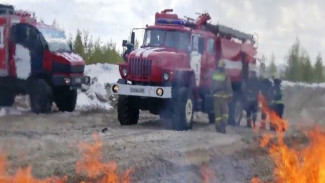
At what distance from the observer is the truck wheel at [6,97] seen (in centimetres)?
2159

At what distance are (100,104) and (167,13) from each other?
20.4ft

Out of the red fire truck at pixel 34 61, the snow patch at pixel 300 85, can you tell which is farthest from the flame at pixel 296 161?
the snow patch at pixel 300 85

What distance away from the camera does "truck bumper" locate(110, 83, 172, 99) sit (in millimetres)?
16578

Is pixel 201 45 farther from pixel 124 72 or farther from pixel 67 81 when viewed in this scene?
pixel 67 81

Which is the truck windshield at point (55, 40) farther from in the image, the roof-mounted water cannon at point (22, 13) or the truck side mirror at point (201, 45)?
the truck side mirror at point (201, 45)

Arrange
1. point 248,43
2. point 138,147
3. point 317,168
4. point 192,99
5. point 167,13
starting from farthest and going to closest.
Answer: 1. point 248,43
2. point 167,13
3. point 192,99
4. point 138,147
5. point 317,168

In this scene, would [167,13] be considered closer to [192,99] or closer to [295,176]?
[192,99]

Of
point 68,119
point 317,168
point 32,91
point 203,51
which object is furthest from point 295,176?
point 32,91

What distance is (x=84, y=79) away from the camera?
2134 cm

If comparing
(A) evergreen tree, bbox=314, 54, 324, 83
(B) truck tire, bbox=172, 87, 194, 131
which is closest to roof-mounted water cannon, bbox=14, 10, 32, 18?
(B) truck tire, bbox=172, 87, 194, 131

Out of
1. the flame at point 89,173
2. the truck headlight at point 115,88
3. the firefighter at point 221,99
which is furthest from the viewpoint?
the firefighter at point 221,99

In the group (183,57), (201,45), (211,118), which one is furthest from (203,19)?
(211,118)

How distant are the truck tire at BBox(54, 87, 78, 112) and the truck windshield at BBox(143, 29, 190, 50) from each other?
4.50 meters

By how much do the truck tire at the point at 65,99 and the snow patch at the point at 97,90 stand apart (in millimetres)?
1055
